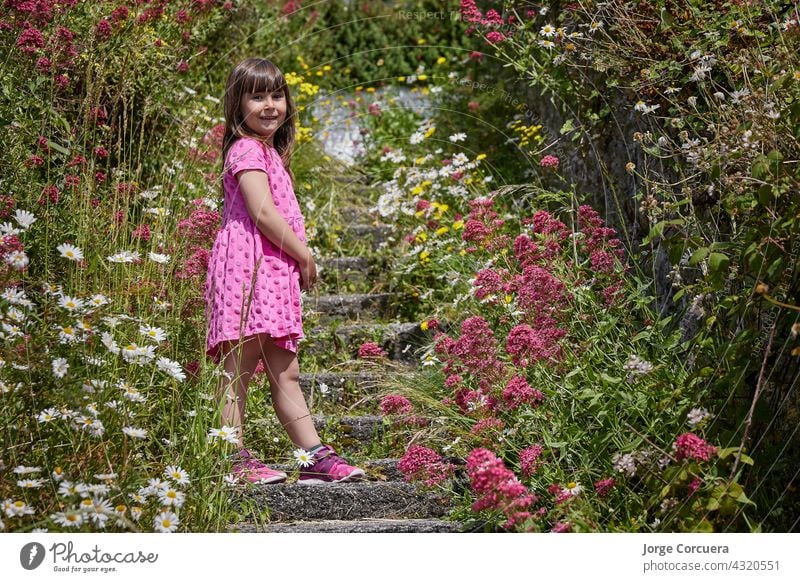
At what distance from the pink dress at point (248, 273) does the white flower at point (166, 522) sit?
39.0 inches

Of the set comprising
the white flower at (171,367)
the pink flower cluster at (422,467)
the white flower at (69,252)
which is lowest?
the pink flower cluster at (422,467)

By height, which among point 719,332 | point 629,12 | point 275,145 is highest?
point 629,12

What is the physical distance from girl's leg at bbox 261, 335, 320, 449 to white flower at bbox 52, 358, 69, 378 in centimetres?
101

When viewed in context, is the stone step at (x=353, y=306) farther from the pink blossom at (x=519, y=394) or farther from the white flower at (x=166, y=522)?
the white flower at (x=166, y=522)

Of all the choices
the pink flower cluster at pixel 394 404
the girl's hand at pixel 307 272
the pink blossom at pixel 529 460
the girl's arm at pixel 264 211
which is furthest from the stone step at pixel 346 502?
the girl's arm at pixel 264 211

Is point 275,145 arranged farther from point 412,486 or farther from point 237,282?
point 412,486

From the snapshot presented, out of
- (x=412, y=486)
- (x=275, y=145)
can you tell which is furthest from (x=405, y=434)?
(x=275, y=145)

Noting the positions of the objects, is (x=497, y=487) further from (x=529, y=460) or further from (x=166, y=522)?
(x=166, y=522)

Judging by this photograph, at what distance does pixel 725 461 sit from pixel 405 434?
1.65 metres

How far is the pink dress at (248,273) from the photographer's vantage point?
3.75 meters

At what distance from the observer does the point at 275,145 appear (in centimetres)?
419

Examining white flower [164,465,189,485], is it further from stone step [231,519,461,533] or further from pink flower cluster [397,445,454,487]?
pink flower cluster [397,445,454,487]

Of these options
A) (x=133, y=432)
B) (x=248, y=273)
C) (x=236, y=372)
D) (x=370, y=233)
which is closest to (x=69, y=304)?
(x=133, y=432)

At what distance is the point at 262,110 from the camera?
3.98 m
